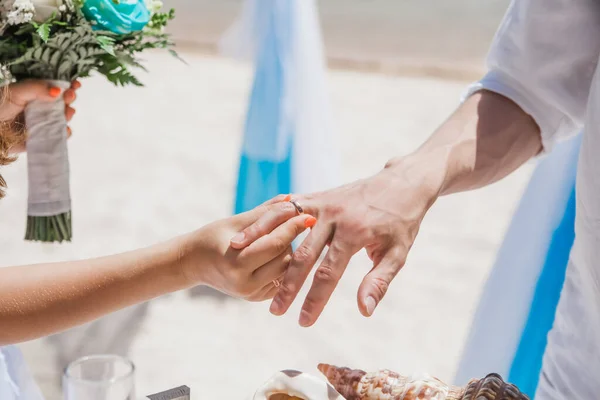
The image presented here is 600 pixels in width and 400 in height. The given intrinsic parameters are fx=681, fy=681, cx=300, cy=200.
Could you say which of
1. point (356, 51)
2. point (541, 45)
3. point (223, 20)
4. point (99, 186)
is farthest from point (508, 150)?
point (223, 20)

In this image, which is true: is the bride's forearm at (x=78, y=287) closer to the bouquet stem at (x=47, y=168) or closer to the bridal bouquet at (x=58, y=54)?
the bridal bouquet at (x=58, y=54)

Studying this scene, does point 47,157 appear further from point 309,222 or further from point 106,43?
point 309,222

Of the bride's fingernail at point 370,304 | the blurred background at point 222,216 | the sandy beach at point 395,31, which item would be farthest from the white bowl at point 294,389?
the sandy beach at point 395,31

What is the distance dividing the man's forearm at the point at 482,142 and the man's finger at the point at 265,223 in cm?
25

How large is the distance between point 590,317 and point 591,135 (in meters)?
0.27

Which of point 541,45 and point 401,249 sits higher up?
point 541,45

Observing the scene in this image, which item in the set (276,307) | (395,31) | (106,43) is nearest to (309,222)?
(276,307)

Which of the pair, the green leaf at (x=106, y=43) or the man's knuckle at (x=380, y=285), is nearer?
the man's knuckle at (x=380, y=285)

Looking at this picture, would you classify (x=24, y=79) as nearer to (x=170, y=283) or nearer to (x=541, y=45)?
(x=170, y=283)

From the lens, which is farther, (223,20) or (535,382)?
(223,20)

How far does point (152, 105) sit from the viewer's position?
6.15 metres

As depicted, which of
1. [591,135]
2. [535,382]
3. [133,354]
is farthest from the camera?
[133,354]

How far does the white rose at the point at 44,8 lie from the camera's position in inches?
60.1

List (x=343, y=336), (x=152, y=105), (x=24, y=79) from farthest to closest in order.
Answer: (x=152, y=105) < (x=343, y=336) < (x=24, y=79)
